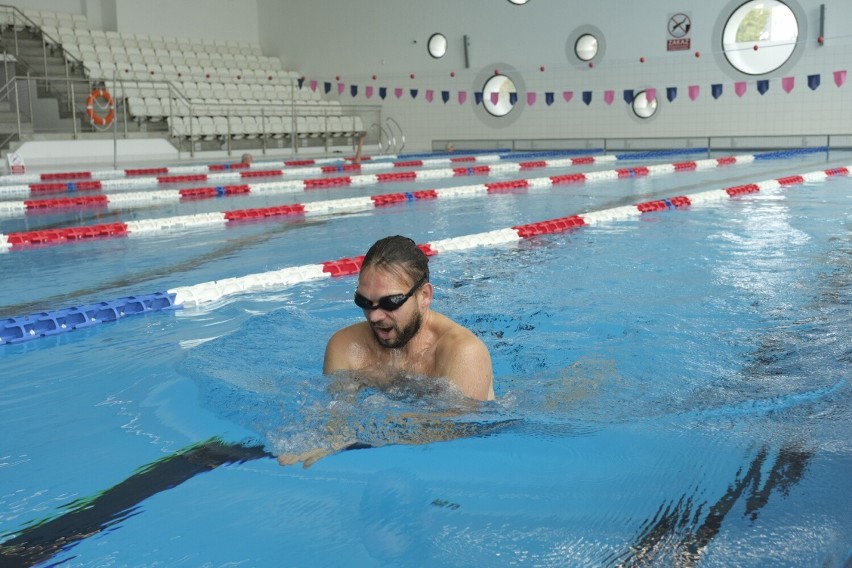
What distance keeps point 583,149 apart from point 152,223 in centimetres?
1392

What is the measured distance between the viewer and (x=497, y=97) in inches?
814

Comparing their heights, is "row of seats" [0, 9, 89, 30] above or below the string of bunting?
above

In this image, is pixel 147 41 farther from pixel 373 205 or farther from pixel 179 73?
pixel 373 205

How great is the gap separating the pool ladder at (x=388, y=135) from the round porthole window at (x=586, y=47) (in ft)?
16.0

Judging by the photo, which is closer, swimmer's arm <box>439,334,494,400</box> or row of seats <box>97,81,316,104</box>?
swimmer's arm <box>439,334,494,400</box>

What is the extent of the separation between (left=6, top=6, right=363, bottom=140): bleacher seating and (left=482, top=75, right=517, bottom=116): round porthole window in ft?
10.4

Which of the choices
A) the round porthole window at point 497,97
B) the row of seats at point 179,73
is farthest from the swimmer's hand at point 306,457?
the round porthole window at point 497,97

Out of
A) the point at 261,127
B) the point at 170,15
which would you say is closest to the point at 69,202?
the point at 261,127

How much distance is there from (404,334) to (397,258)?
24 cm

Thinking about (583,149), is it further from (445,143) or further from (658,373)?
(658,373)

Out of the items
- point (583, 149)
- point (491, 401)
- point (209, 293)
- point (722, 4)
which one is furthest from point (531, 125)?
point (491, 401)

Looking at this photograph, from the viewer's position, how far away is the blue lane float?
398 cm

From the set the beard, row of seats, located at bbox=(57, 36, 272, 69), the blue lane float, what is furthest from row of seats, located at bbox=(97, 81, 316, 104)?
the beard

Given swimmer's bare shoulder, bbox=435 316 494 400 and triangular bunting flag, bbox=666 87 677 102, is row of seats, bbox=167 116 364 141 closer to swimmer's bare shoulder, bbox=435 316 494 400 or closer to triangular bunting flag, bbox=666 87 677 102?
triangular bunting flag, bbox=666 87 677 102
